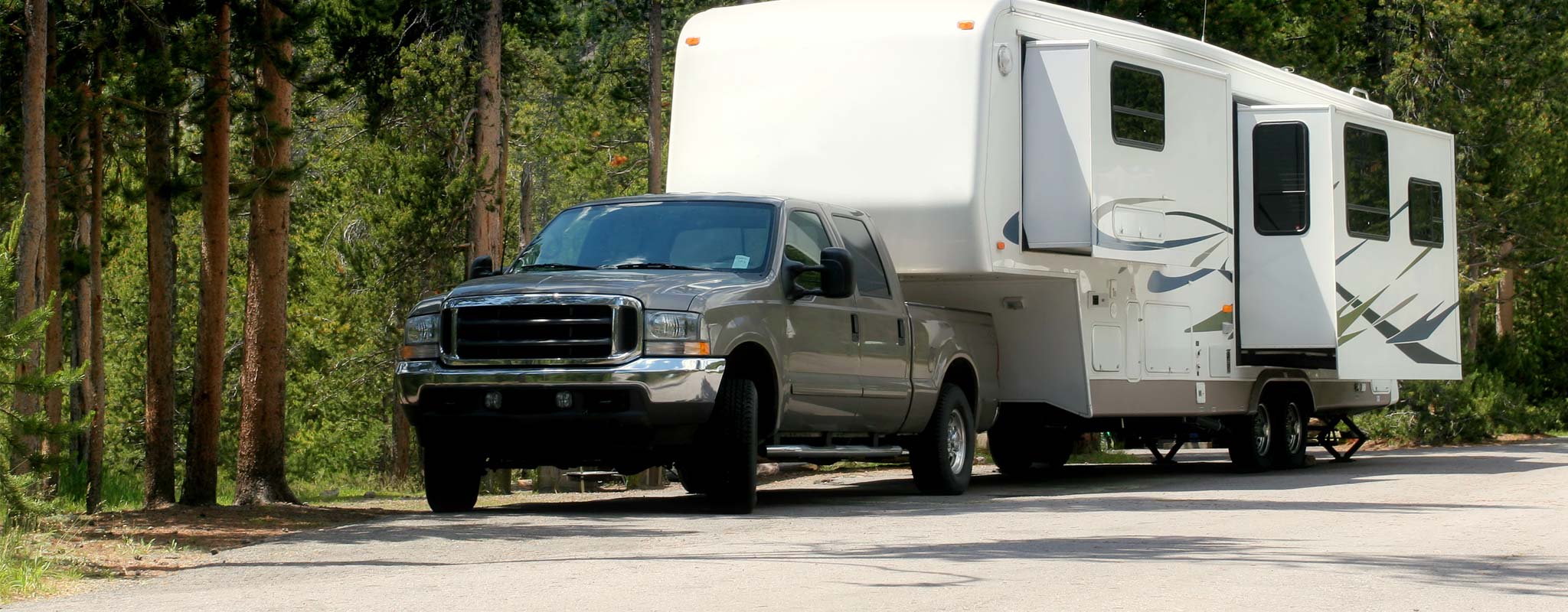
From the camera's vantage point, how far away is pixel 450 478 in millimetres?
12352

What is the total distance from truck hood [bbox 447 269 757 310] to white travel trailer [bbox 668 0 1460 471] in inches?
101

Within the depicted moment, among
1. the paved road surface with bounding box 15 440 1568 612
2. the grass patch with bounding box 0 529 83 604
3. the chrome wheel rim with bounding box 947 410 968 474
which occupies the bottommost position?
the paved road surface with bounding box 15 440 1568 612

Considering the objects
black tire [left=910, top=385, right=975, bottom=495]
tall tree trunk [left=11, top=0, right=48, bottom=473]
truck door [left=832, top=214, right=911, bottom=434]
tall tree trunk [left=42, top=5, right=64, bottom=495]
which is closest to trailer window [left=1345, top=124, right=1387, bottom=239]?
black tire [left=910, top=385, right=975, bottom=495]

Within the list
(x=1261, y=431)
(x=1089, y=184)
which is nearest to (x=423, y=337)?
(x=1089, y=184)

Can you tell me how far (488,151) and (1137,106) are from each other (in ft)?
48.7

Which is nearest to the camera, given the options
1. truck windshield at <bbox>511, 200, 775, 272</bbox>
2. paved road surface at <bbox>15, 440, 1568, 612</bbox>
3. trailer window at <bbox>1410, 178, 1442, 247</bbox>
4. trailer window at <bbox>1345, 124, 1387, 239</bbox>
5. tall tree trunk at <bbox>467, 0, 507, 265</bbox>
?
paved road surface at <bbox>15, 440, 1568, 612</bbox>

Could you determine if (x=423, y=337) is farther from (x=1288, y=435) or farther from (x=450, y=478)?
(x=1288, y=435)

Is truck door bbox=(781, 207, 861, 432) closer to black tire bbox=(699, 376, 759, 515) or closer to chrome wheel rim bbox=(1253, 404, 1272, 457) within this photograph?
black tire bbox=(699, 376, 759, 515)

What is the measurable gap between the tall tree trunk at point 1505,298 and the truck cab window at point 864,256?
72.8ft

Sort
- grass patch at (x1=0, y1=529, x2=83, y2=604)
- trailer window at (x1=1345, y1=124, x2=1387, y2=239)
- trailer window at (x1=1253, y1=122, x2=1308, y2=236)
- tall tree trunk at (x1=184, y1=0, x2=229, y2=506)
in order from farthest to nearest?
trailer window at (x1=1345, y1=124, x2=1387, y2=239) → trailer window at (x1=1253, y1=122, x2=1308, y2=236) → tall tree trunk at (x1=184, y1=0, x2=229, y2=506) → grass patch at (x1=0, y1=529, x2=83, y2=604)

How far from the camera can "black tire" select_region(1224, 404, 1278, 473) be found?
17.8m

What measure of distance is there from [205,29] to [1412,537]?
10.1 metres

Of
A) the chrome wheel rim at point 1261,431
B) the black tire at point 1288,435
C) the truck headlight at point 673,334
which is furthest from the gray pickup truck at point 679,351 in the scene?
the black tire at point 1288,435

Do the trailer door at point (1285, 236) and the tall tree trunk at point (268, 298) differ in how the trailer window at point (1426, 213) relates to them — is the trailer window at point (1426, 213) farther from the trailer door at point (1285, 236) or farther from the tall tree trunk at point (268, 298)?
the tall tree trunk at point (268, 298)
